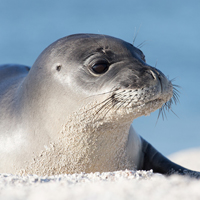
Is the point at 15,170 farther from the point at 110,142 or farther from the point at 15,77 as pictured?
the point at 15,77

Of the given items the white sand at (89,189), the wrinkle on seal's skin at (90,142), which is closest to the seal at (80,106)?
the wrinkle on seal's skin at (90,142)

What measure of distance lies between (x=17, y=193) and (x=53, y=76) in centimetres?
273

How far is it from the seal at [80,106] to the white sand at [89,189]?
4.33 feet

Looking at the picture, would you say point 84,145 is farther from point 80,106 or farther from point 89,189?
point 89,189

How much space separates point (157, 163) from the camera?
7328mm

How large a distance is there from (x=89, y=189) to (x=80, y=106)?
2138mm

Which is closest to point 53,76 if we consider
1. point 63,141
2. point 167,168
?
point 63,141

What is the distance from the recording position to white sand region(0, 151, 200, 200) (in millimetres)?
3186

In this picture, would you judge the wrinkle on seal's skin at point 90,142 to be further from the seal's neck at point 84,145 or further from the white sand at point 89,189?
the white sand at point 89,189

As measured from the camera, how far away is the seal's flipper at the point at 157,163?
23.4ft

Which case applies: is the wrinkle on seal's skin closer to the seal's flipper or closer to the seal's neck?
the seal's neck

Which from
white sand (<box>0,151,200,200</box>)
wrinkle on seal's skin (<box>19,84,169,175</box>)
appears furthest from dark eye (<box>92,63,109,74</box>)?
white sand (<box>0,151,200,200</box>)

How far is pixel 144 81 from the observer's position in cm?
513

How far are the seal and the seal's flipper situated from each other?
3.54 feet
